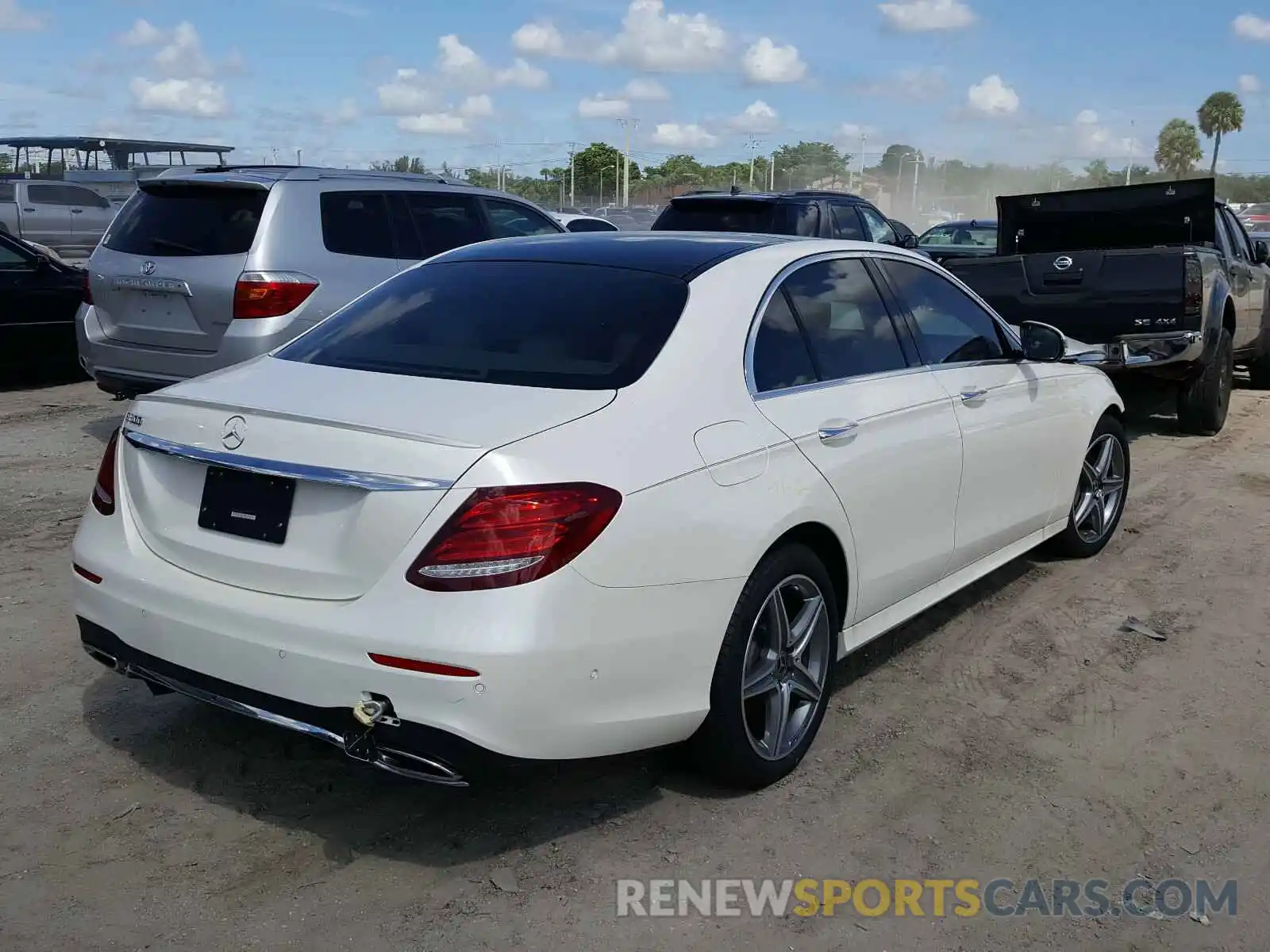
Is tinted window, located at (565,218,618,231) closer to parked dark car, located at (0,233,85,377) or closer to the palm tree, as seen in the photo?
parked dark car, located at (0,233,85,377)

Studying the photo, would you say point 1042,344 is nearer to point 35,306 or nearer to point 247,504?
point 247,504

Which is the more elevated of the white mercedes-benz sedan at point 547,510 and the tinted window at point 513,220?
the tinted window at point 513,220

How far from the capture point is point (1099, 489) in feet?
20.5

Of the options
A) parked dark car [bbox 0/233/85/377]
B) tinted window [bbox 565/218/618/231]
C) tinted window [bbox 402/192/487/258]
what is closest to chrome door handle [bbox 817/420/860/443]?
tinted window [bbox 402/192/487/258]

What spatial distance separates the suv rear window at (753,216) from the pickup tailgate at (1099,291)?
2196mm

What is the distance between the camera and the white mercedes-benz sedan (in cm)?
299

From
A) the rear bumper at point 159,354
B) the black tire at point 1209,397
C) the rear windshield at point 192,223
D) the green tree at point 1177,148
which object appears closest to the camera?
the rear bumper at point 159,354

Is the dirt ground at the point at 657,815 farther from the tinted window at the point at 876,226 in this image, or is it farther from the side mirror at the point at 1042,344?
the tinted window at the point at 876,226

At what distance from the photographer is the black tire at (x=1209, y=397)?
934cm

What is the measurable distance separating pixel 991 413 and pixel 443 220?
4.91m

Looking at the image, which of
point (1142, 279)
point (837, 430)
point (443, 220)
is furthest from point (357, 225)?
point (1142, 279)

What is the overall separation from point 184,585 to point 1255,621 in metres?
4.35

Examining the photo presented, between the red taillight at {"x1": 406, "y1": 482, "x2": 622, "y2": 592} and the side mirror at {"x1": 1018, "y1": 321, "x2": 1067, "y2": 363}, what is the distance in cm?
301

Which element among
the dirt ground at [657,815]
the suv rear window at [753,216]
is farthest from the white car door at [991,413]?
the suv rear window at [753,216]
